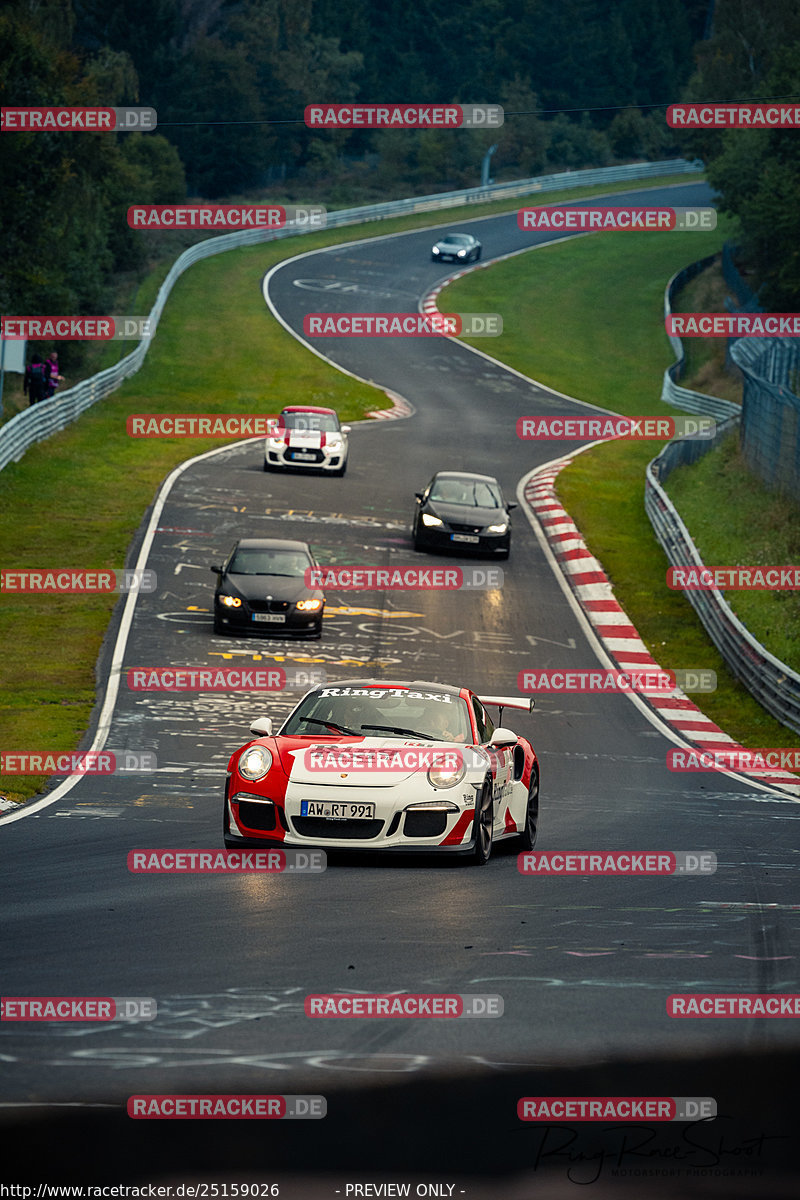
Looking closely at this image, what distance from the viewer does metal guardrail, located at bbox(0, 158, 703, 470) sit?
136 ft

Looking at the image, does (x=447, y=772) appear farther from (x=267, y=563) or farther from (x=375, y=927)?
(x=267, y=563)

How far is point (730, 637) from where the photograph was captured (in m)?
26.8

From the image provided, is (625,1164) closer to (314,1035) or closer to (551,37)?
(314,1035)

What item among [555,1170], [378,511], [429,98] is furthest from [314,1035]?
[429,98]

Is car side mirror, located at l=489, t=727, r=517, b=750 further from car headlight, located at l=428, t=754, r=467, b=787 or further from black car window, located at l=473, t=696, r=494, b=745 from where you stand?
car headlight, located at l=428, t=754, r=467, b=787

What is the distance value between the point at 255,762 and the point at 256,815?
410 mm

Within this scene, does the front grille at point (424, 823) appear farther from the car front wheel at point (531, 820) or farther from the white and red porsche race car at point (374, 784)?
the car front wheel at point (531, 820)

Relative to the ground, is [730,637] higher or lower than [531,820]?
higher

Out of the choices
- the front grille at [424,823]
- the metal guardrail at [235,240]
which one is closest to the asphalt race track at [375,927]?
A: the front grille at [424,823]

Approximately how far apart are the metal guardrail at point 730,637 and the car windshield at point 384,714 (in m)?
10.9

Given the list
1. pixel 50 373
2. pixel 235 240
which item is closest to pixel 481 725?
pixel 50 373

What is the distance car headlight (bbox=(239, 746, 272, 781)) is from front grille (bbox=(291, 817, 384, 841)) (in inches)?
17.6

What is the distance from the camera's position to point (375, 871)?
1141cm

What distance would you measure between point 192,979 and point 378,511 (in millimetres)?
30091
